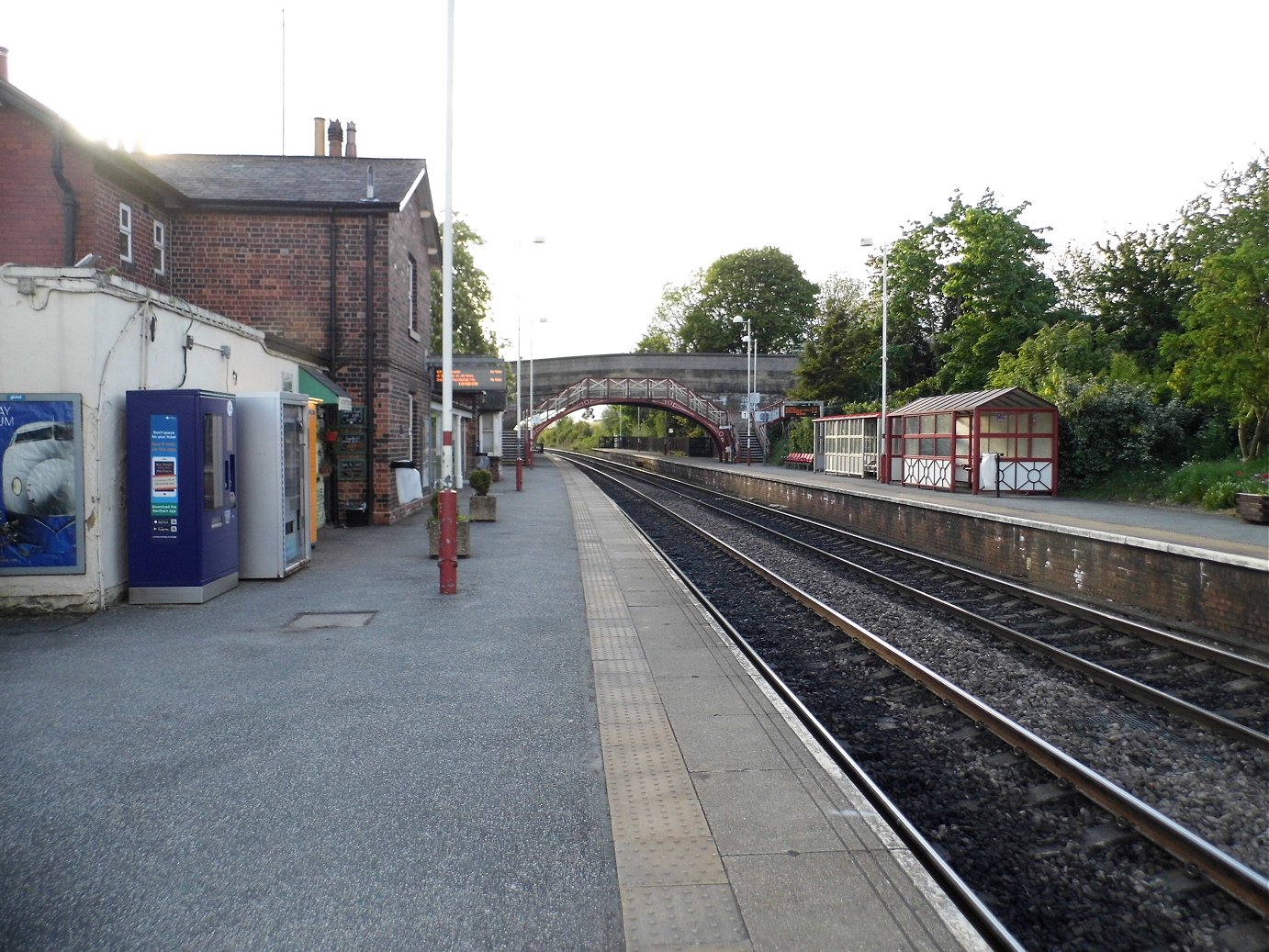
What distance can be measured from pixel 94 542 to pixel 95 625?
2.96ft

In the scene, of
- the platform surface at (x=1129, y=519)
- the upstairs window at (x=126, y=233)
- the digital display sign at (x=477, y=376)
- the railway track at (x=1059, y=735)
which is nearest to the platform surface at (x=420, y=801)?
the railway track at (x=1059, y=735)

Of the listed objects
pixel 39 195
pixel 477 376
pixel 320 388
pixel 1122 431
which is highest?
pixel 39 195

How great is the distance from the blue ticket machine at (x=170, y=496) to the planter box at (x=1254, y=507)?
17.3 metres

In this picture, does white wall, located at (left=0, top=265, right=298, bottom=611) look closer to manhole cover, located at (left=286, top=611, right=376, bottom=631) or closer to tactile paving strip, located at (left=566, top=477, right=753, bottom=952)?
manhole cover, located at (left=286, top=611, right=376, bottom=631)

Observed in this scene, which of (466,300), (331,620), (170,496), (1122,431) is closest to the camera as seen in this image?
(331,620)

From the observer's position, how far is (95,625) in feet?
27.8

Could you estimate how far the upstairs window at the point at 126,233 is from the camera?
49.9ft

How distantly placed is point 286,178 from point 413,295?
3.54m

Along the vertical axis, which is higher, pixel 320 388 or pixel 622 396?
pixel 622 396

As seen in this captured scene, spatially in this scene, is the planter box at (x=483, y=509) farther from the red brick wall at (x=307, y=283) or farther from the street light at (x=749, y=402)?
A: the street light at (x=749, y=402)

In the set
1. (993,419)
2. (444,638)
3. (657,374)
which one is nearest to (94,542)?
(444,638)

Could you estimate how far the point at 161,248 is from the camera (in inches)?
669

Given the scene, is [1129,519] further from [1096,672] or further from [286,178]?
[286,178]

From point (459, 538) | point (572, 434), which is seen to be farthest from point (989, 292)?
point (572, 434)
